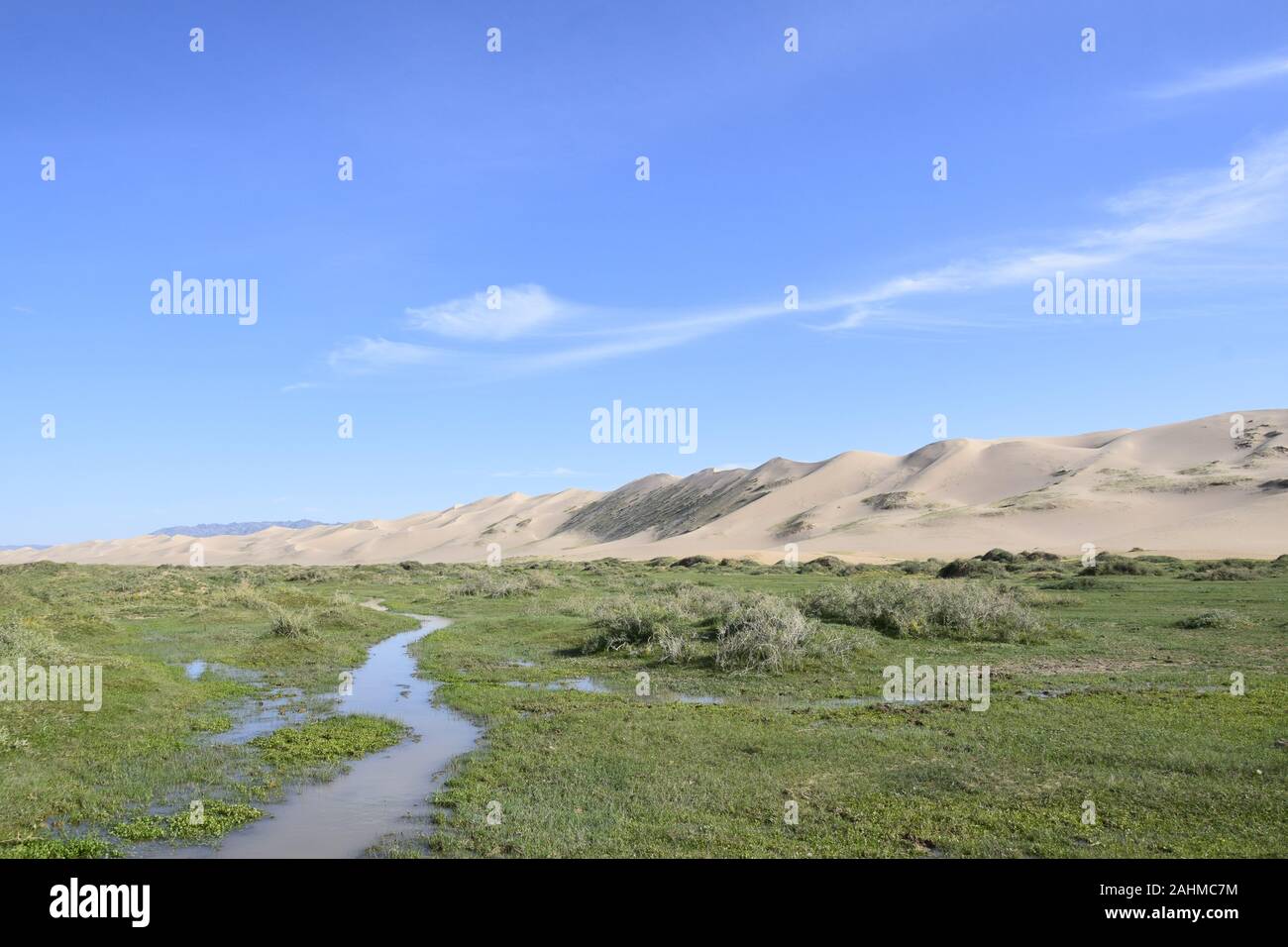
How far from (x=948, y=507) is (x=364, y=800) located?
4263 inches

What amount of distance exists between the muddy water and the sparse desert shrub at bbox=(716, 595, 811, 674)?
7.95 meters

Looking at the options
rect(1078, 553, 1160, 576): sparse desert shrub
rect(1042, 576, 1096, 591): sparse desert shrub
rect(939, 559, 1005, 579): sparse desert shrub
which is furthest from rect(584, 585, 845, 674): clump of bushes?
rect(1078, 553, 1160, 576): sparse desert shrub

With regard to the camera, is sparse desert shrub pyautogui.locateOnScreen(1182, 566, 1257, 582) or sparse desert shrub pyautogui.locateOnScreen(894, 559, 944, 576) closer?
sparse desert shrub pyautogui.locateOnScreen(1182, 566, 1257, 582)

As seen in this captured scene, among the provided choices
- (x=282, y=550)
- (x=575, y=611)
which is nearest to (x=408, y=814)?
(x=575, y=611)

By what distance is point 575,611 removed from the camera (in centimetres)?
3794

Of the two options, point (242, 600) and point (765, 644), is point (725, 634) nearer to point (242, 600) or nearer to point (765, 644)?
point (765, 644)

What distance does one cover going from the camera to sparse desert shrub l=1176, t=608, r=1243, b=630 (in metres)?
27.5

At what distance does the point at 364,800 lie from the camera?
11.8 metres

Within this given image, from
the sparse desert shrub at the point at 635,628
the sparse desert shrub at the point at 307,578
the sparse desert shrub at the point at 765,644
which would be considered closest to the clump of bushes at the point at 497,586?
the sparse desert shrub at the point at 307,578

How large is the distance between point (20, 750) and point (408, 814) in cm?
717

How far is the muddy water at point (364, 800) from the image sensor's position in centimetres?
996

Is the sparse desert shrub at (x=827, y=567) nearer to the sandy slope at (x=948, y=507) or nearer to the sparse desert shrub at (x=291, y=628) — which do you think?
the sandy slope at (x=948, y=507)

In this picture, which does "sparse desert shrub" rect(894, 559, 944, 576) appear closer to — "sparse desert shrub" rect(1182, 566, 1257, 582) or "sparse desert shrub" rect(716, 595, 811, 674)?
"sparse desert shrub" rect(1182, 566, 1257, 582)

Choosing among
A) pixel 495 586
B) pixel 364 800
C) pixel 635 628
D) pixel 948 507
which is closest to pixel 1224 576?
pixel 635 628
